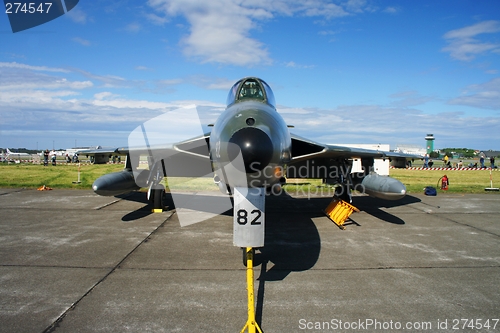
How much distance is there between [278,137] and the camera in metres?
5.44

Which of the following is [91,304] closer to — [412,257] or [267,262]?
[267,262]

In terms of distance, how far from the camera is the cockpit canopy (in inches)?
303

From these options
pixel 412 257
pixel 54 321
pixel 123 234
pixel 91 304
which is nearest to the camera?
pixel 54 321

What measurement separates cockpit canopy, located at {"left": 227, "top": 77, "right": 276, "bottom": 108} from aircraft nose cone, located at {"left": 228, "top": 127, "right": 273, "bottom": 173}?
2914 millimetres

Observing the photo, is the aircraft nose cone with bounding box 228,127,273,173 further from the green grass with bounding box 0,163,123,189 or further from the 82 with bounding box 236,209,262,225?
the green grass with bounding box 0,163,123,189

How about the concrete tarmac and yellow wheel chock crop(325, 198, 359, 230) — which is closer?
the concrete tarmac

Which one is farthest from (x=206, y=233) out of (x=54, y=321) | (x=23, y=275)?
(x=54, y=321)

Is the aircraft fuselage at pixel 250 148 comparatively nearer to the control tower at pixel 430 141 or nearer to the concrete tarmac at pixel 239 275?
the concrete tarmac at pixel 239 275

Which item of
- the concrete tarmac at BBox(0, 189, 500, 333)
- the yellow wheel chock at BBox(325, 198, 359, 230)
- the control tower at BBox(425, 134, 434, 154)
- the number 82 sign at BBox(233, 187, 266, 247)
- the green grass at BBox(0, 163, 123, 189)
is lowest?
the concrete tarmac at BBox(0, 189, 500, 333)

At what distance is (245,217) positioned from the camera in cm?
463

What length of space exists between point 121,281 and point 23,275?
171 cm

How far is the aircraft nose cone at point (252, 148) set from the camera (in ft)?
15.4

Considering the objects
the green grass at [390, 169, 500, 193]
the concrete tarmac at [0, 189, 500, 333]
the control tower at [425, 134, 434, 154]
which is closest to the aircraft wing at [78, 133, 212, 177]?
the concrete tarmac at [0, 189, 500, 333]

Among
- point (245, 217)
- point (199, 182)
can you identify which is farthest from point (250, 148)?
point (199, 182)
